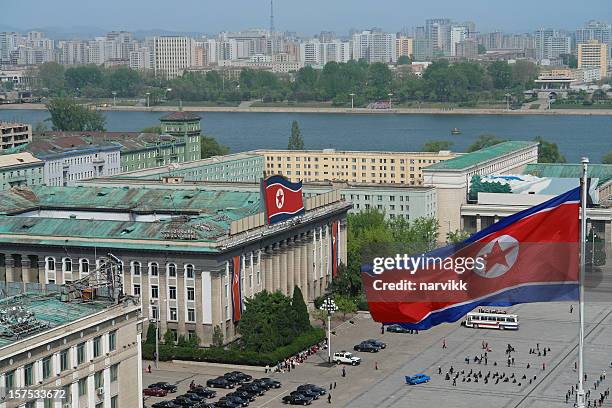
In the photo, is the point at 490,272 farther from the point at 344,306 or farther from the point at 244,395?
the point at 344,306

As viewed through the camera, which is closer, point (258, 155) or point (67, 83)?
point (258, 155)

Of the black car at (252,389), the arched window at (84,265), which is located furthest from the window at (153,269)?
the black car at (252,389)

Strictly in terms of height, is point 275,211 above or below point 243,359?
above

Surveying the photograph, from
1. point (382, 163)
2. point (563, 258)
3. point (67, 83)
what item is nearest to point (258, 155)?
point (382, 163)

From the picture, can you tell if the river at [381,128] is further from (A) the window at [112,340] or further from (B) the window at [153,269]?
(A) the window at [112,340]

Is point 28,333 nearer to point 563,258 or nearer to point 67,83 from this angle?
point 563,258

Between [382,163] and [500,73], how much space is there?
91.3m

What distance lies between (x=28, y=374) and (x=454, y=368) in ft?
42.4

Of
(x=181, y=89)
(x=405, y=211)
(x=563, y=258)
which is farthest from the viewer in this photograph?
(x=181, y=89)

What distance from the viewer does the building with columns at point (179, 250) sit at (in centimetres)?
3016

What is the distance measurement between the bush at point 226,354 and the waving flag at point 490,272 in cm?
1771

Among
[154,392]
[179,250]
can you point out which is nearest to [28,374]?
[154,392]

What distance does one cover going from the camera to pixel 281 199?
109ft

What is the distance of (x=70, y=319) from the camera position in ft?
62.2
